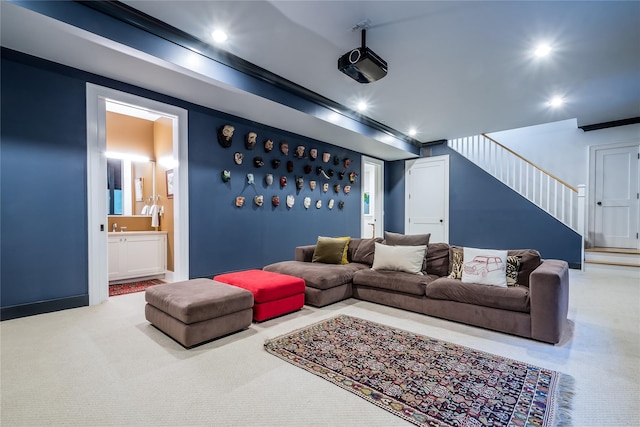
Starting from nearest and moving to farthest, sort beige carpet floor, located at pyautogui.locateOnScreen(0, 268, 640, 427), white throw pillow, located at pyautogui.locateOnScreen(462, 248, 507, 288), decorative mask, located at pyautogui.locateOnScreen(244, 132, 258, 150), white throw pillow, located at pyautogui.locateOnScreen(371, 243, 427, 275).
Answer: beige carpet floor, located at pyautogui.locateOnScreen(0, 268, 640, 427) → white throw pillow, located at pyautogui.locateOnScreen(462, 248, 507, 288) → white throw pillow, located at pyautogui.locateOnScreen(371, 243, 427, 275) → decorative mask, located at pyautogui.locateOnScreen(244, 132, 258, 150)

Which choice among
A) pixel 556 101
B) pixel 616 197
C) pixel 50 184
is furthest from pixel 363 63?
pixel 616 197

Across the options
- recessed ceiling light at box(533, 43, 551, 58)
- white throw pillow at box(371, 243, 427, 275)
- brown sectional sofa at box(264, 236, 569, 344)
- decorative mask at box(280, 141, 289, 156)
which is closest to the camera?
brown sectional sofa at box(264, 236, 569, 344)

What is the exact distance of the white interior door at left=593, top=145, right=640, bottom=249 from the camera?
603 cm

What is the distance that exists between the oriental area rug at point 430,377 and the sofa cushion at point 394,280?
0.70 metres

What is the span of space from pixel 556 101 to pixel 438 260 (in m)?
3.50

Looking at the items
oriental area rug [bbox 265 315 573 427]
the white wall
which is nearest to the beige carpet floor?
oriental area rug [bbox 265 315 573 427]

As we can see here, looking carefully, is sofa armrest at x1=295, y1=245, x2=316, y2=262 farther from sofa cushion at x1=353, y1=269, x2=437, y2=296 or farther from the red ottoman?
the red ottoman

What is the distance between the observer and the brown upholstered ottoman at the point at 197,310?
8.04ft

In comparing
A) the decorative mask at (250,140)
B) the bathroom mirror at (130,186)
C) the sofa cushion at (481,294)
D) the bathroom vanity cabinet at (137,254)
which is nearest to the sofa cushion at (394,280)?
the sofa cushion at (481,294)

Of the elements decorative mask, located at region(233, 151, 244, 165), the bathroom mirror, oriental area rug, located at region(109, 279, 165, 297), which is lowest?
oriental area rug, located at region(109, 279, 165, 297)

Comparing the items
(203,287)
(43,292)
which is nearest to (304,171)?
(203,287)

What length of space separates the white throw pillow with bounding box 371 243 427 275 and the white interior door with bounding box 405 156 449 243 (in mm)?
4257

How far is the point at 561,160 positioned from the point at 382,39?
5894mm

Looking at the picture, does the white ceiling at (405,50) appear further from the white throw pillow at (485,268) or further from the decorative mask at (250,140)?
the white throw pillow at (485,268)
